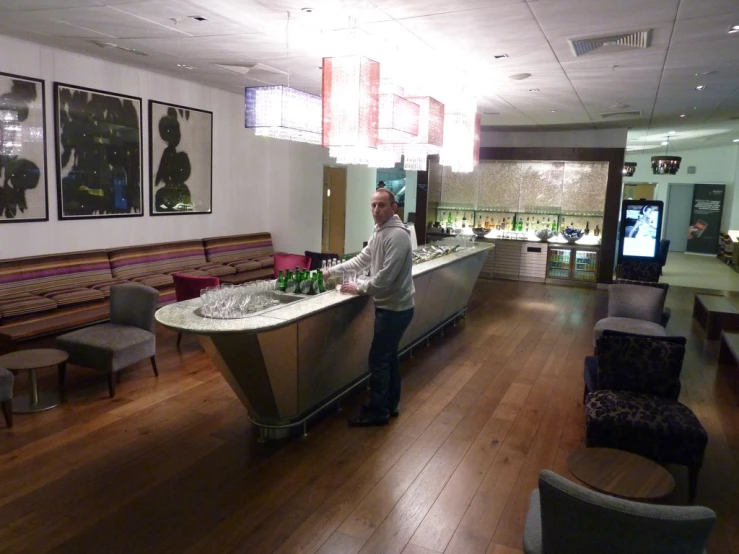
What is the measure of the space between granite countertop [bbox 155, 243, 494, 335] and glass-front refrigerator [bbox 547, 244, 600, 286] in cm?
848

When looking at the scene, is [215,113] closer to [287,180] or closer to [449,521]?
[287,180]

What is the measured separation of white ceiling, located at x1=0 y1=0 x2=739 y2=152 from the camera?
427 cm

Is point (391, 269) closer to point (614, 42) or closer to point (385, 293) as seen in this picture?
point (385, 293)

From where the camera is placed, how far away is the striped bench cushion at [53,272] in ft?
19.8

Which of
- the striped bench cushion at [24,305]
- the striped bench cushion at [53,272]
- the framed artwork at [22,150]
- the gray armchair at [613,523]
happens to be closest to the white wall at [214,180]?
the framed artwork at [22,150]

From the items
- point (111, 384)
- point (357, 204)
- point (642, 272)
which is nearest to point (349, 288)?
point (111, 384)

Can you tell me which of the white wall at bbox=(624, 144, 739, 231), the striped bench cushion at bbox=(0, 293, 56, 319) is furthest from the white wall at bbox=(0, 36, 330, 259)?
the white wall at bbox=(624, 144, 739, 231)

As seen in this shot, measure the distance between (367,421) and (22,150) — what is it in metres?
4.94

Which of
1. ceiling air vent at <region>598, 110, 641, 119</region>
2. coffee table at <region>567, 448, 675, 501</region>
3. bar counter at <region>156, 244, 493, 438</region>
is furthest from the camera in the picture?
ceiling air vent at <region>598, 110, 641, 119</region>

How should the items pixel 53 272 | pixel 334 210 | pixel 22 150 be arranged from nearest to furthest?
pixel 22 150, pixel 53 272, pixel 334 210

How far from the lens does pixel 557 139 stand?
12.0 meters

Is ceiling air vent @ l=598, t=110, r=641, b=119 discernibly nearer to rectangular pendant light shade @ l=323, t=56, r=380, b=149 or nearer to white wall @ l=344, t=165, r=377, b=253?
white wall @ l=344, t=165, r=377, b=253

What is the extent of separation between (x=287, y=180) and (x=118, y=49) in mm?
4249

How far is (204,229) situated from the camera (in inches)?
352
